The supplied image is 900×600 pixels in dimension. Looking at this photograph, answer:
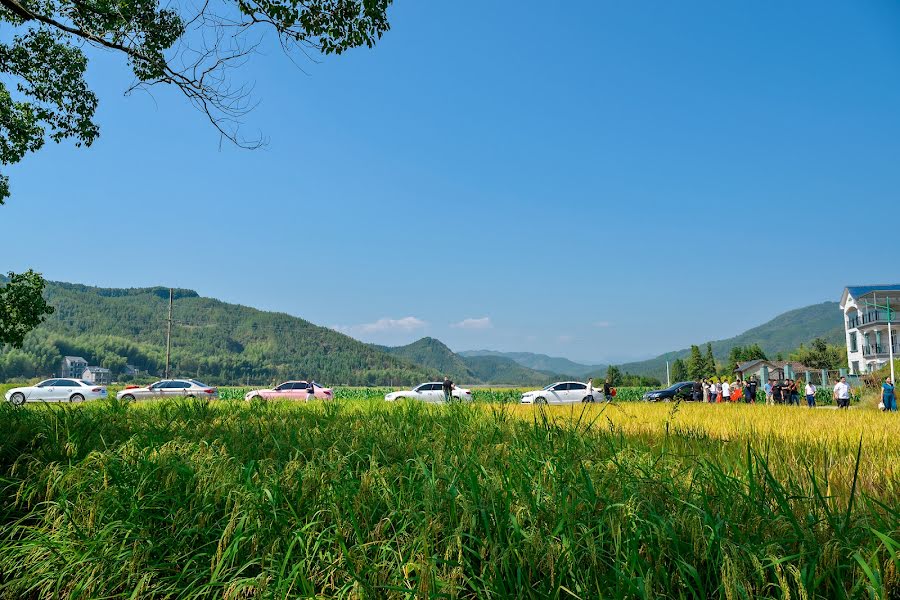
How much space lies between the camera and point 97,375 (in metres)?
→ 116

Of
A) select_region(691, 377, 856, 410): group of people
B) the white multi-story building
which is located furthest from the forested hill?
select_region(691, 377, 856, 410): group of people

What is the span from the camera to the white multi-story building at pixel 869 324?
56531 millimetres

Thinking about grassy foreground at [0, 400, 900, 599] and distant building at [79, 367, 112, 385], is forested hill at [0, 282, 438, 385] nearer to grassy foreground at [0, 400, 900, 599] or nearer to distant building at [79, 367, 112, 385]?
distant building at [79, 367, 112, 385]

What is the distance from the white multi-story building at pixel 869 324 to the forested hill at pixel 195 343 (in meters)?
106

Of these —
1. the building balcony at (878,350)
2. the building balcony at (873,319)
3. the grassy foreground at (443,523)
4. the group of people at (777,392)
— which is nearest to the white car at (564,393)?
the group of people at (777,392)

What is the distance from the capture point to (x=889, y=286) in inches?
2461

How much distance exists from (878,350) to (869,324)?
2865mm

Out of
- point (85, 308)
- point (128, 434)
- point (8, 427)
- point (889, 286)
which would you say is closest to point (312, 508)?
point (128, 434)

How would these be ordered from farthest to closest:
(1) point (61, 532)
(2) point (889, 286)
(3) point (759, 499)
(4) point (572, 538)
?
(2) point (889, 286)
(1) point (61, 532)
(3) point (759, 499)
(4) point (572, 538)

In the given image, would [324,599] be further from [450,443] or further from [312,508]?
[450,443]

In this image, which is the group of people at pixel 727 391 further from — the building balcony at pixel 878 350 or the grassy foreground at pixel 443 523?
the building balcony at pixel 878 350

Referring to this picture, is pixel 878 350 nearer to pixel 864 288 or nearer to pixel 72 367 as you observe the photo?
pixel 864 288

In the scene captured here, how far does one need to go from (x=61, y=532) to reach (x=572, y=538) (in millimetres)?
3614

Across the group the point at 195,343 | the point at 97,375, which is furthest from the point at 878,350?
the point at 195,343
